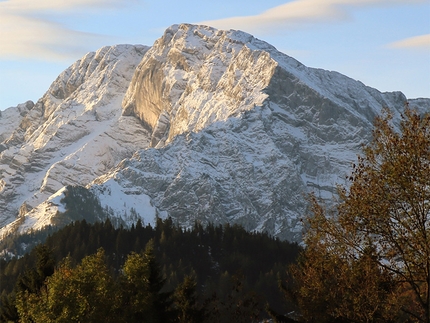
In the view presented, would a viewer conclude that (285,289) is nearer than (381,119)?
No

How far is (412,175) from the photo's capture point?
50031 millimetres

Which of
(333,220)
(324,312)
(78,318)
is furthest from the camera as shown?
(78,318)

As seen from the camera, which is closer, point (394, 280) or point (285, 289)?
point (394, 280)

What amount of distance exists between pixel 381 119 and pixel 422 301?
8.91 meters

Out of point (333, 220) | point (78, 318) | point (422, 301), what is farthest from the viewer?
point (78, 318)

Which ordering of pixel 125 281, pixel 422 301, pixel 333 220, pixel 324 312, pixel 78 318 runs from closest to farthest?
pixel 422 301 → pixel 333 220 → pixel 324 312 → pixel 78 318 → pixel 125 281

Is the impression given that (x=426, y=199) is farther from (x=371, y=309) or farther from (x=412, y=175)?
(x=371, y=309)

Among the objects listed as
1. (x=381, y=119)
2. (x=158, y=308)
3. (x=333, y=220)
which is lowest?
(x=158, y=308)

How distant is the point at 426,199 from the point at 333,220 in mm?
5011

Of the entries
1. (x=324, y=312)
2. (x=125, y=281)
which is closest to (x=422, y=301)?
(x=324, y=312)

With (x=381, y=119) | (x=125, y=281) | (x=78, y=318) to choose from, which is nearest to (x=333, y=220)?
(x=381, y=119)

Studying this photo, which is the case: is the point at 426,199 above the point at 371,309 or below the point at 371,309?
above

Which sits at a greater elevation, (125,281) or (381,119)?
(381,119)

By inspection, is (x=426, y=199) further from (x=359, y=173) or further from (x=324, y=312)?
(x=324, y=312)
